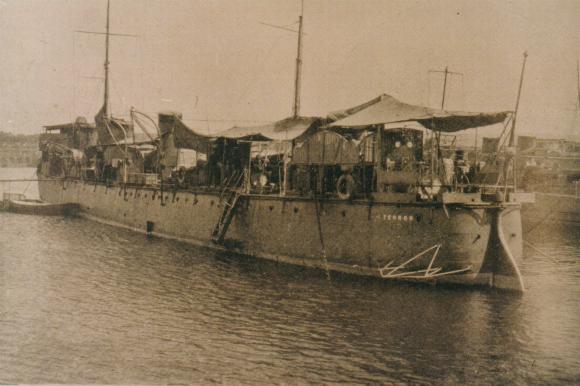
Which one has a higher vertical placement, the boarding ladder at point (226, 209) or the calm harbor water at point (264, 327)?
the boarding ladder at point (226, 209)

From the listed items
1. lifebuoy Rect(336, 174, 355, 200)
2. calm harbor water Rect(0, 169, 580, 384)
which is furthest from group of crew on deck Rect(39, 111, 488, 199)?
calm harbor water Rect(0, 169, 580, 384)

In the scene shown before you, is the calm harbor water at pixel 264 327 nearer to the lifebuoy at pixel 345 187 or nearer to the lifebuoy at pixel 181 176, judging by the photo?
the lifebuoy at pixel 345 187

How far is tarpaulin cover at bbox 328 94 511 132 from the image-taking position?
1966 cm

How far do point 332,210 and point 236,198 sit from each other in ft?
20.3

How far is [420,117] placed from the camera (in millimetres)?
19812

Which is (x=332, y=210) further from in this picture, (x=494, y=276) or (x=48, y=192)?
(x=48, y=192)

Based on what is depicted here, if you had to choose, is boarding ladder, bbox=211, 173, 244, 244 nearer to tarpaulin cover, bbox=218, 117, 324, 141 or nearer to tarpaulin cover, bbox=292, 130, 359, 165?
tarpaulin cover, bbox=218, 117, 324, 141

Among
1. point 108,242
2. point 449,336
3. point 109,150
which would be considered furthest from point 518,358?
point 109,150

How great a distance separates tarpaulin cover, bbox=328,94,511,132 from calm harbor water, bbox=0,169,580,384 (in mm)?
6554

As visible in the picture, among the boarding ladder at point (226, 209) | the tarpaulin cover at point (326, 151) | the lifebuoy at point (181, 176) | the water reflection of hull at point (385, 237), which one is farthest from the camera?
the lifebuoy at point (181, 176)

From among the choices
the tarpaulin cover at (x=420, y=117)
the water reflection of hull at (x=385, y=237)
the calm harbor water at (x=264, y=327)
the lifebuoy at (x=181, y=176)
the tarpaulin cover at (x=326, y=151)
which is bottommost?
the calm harbor water at (x=264, y=327)

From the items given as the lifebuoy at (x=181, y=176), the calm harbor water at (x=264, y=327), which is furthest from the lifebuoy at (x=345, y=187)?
the lifebuoy at (x=181, y=176)

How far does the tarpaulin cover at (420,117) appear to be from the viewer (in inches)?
774

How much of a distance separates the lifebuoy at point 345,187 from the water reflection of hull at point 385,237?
36cm
